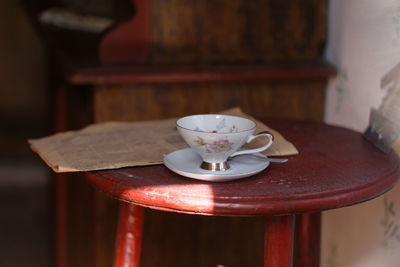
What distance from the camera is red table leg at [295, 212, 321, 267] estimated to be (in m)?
1.32

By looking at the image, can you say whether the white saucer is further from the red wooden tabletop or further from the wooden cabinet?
the wooden cabinet

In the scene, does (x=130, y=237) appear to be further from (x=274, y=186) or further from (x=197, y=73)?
(x=197, y=73)

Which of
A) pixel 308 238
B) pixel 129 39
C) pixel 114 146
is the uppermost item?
pixel 129 39

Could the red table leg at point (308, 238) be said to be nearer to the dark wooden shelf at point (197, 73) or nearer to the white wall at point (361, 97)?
the white wall at point (361, 97)

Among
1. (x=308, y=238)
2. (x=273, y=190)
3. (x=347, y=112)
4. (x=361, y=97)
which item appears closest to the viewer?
(x=273, y=190)

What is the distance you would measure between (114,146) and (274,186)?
0.38 m

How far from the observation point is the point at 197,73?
1605mm

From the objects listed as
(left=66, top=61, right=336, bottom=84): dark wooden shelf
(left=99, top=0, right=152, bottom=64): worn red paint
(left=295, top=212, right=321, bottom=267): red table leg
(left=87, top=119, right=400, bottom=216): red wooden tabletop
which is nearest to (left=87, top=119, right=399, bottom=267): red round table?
(left=87, top=119, right=400, bottom=216): red wooden tabletop

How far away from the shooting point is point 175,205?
33.2 inches

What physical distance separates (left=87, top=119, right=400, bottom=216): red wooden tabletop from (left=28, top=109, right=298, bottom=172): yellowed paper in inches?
1.2

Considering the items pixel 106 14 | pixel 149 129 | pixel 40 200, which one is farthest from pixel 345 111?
pixel 40 200

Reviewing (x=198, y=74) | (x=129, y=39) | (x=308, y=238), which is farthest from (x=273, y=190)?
(x=129, y=39)

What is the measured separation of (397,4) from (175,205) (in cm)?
76

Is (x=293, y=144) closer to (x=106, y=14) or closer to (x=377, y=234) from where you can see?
(x=377, y=234)
